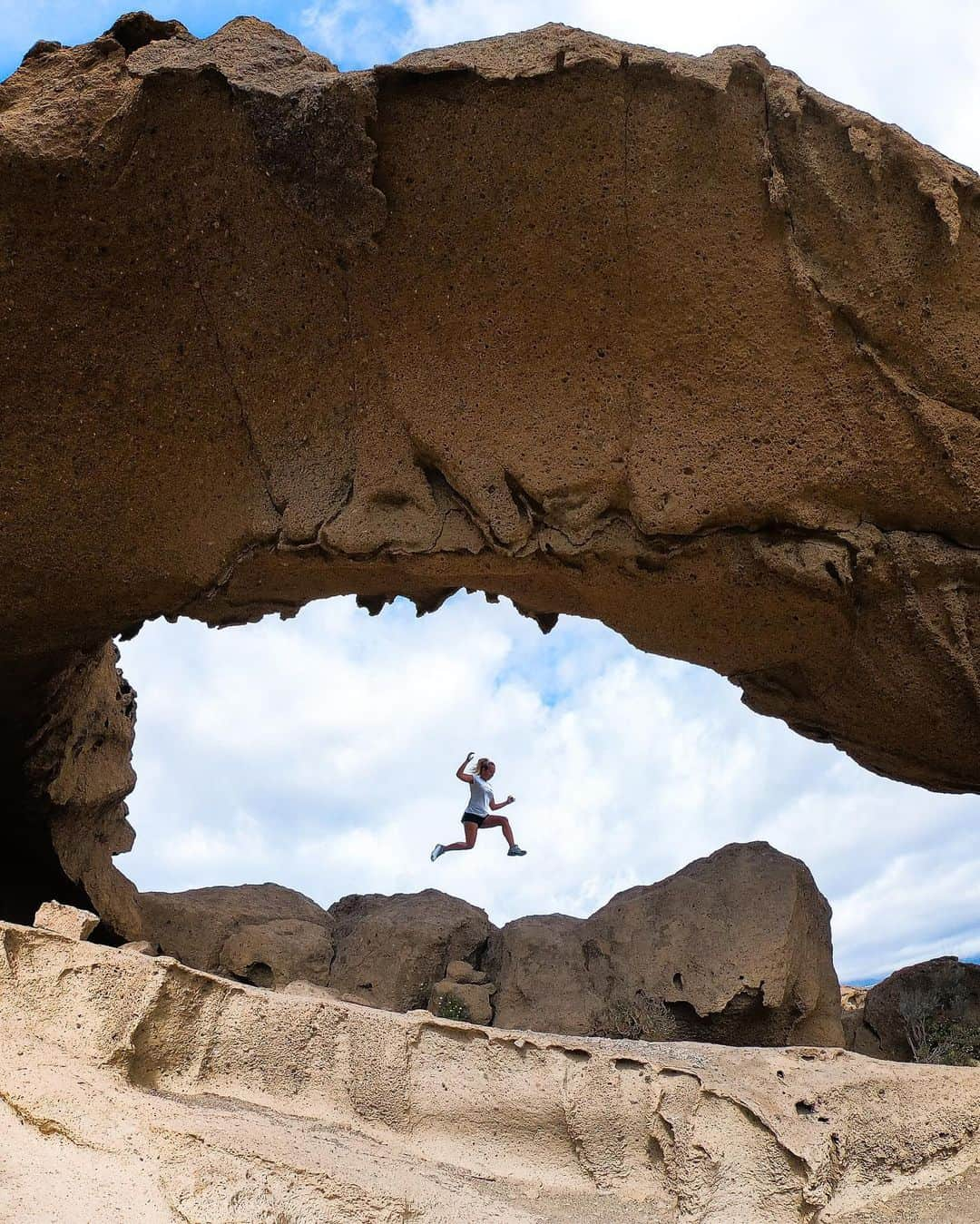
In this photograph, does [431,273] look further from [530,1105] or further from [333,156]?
[530,1105]

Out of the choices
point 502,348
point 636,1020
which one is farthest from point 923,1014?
point 502,348

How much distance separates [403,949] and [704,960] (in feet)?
3.58

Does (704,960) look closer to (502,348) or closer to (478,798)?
(478,798)

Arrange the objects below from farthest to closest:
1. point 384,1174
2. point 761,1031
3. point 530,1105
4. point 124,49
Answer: point 761,1031, point 124,49, point 530,1105, point 384,1174

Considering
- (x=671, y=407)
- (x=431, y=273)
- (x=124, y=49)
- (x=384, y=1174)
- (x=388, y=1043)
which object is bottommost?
(x=384, y=1174)

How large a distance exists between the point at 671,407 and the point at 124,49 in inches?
71.3

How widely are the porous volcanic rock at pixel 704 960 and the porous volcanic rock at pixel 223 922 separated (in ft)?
2.34

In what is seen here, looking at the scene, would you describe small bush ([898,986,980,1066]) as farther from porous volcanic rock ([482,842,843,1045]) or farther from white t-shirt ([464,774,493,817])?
white t-shirt ([464,774,493,817])

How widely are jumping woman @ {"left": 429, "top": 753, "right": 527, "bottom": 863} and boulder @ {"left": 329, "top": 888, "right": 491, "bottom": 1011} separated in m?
0.57

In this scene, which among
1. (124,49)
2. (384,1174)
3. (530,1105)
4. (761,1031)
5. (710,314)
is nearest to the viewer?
(384,1174)

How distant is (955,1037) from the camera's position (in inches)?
173

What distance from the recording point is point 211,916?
15.9 feet

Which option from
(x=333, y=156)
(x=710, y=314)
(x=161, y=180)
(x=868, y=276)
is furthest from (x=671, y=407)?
(x=161, y=180)

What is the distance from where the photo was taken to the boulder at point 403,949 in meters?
4.57
